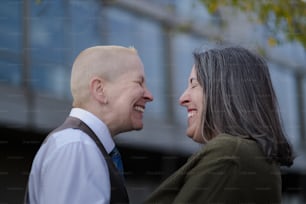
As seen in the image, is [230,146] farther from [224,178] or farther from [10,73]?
[10,73]

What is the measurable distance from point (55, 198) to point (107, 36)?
5219 millimetres

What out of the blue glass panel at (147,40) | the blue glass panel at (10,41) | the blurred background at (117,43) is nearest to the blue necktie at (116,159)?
the blurred background at (117,43)

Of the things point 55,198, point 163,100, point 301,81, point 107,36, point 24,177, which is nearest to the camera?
point 55,198

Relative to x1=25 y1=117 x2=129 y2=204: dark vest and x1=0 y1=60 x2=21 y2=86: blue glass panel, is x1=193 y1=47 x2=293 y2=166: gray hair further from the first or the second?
x1=0 y1=60 x2=21 y2=86: blue glass panel

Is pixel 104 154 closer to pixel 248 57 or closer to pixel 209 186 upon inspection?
pixel 209 186

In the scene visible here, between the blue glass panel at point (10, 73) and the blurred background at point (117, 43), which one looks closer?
the blurred background at point (117, 43)

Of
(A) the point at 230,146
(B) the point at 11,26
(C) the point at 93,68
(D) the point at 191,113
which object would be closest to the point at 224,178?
(A) the point at 230,146

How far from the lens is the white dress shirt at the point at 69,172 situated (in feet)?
3.68

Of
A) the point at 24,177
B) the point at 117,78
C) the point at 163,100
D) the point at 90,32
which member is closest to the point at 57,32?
the point at 90,32

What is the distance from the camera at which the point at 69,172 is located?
1126 mm

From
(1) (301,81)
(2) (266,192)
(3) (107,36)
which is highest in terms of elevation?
(2) (266,192)

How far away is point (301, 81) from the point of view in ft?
32.5

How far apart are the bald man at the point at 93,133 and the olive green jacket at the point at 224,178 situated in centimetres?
9

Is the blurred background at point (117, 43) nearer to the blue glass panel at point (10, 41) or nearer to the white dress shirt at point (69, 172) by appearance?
the blue glass panel at point (10, 41)
